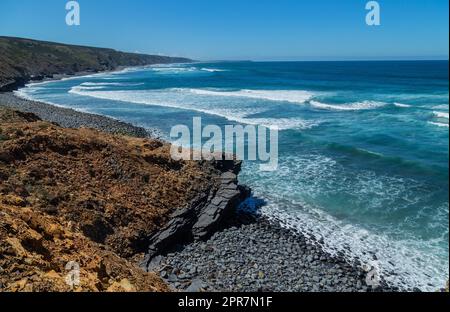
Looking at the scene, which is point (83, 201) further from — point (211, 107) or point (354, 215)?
point (211, 107)

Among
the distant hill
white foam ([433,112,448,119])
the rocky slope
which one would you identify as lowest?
the rocky slope

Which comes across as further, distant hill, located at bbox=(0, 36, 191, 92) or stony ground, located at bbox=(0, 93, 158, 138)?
distant hill, located at bbox=(0, 36, 191, 92)

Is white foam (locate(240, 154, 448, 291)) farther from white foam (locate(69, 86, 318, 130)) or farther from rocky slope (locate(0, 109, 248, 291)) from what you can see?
white foam (locate(69, 86, 318, 130))

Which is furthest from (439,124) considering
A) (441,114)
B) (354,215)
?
(354,215)

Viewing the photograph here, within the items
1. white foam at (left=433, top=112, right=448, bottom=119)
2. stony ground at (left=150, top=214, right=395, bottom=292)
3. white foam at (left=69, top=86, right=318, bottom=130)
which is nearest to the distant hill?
white foam at (left=69, top=86, right=318, bottom=130)

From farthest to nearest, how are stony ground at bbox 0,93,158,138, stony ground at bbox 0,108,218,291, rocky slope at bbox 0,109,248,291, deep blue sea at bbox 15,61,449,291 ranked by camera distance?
stony ground at bbox 0,93,158,138
deep blue sea at bbox 15,61,449,291
rocky slope at bbox 0,109,248,291
stony ground at bbox 0,108,218,291
